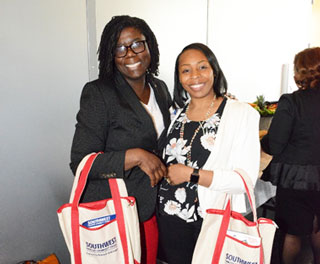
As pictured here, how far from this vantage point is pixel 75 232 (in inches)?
41.2

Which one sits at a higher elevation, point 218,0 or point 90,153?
point 218,0

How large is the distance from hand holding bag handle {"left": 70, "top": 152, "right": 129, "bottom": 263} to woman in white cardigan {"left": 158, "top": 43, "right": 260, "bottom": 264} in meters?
0.26

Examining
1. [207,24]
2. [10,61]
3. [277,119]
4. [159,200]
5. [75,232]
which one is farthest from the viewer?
[207,24]

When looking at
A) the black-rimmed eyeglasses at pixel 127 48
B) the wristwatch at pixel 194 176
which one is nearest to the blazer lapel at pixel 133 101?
the black-rimmed eyeglasses at pixel 127 48

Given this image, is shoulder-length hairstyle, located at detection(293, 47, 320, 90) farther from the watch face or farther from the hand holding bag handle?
the hand holding bag handle

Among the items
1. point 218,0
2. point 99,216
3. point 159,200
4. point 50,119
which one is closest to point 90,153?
point 99,216

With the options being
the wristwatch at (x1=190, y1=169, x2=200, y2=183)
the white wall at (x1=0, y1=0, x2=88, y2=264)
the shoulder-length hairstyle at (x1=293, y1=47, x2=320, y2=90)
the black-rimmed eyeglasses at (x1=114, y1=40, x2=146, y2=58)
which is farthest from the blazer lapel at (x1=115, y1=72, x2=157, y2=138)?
the shoulder-length hairstyle at (x1=293, y1=47, x2=320, y2=90)

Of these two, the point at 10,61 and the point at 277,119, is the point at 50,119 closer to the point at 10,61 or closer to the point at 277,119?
the point at 10,61

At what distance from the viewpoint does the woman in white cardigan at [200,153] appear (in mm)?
1204

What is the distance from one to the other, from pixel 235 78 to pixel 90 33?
2213 mm

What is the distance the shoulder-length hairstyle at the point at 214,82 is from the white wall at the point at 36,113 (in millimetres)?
821

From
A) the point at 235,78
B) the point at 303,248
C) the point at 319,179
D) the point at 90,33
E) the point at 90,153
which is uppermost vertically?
the point at 90,33

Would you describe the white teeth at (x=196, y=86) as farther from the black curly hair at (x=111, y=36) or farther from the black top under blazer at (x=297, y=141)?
the black top under blazer at (x=297, y=141)

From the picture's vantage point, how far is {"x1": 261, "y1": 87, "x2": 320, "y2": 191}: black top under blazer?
5.79 feet
